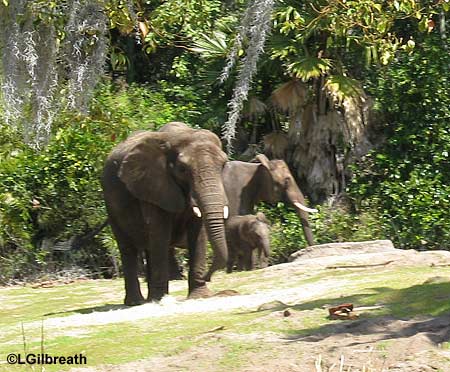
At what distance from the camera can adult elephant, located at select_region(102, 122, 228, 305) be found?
40.8ft

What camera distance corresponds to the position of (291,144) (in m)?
21.4

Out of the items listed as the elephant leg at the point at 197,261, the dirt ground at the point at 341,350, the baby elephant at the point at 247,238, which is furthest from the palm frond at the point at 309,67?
the dirt ground at the point at 341,350

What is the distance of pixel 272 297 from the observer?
41.0 ft

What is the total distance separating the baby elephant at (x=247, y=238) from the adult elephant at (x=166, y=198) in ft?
13.8

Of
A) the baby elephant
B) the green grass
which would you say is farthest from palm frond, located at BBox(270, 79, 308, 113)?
the green grass

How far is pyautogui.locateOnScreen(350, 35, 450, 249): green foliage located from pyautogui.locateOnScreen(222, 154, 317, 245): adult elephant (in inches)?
62.6

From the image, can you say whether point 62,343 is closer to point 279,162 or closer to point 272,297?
point 272,297

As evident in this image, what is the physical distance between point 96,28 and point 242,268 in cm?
883

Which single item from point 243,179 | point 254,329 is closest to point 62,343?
point 254,329

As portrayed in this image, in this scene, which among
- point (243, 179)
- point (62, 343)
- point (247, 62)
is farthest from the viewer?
point (243, 179)

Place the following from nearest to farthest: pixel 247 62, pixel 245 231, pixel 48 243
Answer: pixel 247 62, pixel 245 231, pixel 48 243

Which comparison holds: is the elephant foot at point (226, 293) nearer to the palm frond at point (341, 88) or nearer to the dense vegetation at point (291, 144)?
the dense vegetation at point (291, 144)

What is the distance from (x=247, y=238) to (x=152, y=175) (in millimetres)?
5226

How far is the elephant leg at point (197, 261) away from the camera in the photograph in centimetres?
1313
